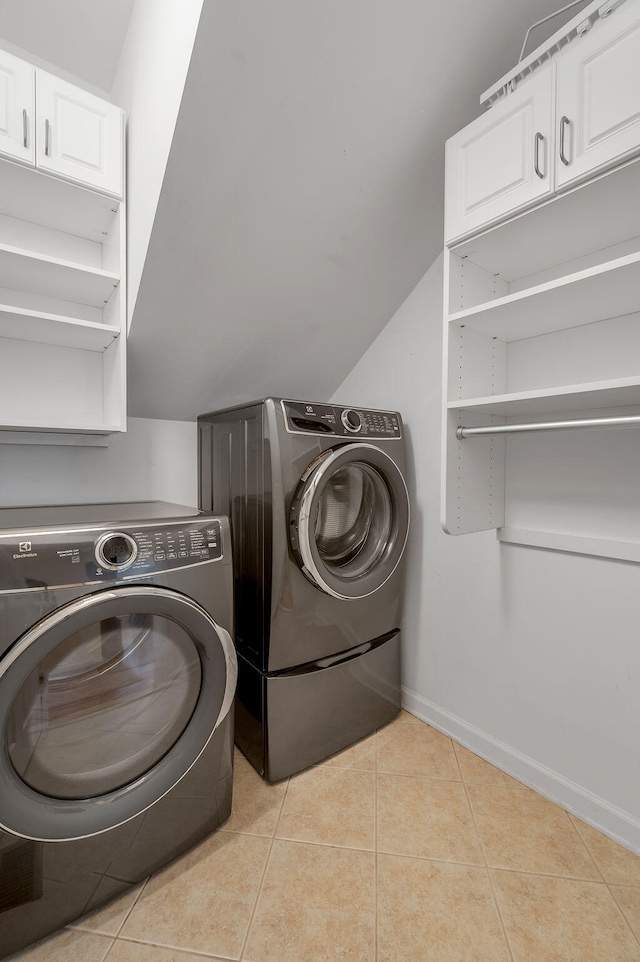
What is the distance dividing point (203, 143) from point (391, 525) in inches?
58.3

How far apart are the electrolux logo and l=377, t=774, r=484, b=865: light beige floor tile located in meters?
1.35

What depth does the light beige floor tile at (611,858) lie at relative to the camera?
1252 mm

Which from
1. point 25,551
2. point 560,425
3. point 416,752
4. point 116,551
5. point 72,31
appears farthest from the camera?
point 416,752

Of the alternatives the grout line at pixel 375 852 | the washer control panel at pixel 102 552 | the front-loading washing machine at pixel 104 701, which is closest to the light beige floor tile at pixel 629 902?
the grout line at pixel 375 852

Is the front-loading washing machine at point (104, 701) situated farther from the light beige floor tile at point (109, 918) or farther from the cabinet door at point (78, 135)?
the cabinet door at point (78, 135)

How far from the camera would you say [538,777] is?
5.20ft

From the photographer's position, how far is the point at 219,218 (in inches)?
57.2

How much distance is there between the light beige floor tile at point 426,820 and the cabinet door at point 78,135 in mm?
2374

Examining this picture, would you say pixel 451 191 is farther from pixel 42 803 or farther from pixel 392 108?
pixel 42 803

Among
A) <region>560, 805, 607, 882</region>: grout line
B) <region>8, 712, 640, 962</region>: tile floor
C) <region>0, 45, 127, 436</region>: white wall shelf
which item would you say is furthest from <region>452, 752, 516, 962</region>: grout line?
<region>0, 45, 127, 436</region>: white wall shelf

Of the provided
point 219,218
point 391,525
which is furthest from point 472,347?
point 219,218

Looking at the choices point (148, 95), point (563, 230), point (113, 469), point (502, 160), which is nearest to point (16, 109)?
point (148, 95)

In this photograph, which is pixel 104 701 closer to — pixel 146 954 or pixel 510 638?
pixel 146 954

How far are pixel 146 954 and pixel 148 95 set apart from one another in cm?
241
